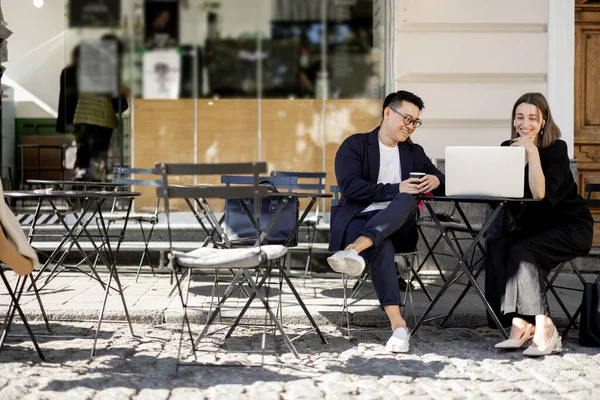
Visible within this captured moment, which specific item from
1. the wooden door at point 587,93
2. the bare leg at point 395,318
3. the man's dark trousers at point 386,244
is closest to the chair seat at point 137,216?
the man's dark trousers at point 386,244

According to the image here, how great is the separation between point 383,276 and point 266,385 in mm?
1198

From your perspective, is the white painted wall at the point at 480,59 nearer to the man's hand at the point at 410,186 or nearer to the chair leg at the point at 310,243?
the chair leg at the point at 310,243

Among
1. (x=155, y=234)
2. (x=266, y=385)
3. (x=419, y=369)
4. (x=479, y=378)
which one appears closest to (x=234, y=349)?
(x=266, y=385)

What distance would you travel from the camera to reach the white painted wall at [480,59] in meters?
8.27

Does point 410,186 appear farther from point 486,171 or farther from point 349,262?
point 349,262

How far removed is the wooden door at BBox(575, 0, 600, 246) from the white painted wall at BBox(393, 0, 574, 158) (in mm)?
258

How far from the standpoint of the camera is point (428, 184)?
5.11 metres

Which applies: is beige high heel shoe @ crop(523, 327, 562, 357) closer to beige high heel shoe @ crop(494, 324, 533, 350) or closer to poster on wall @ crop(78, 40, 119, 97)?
beige high heel shoe @ crop(494, 324, 533, 350)

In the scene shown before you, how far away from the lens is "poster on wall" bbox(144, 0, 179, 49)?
30.7ft

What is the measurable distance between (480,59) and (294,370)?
511cm

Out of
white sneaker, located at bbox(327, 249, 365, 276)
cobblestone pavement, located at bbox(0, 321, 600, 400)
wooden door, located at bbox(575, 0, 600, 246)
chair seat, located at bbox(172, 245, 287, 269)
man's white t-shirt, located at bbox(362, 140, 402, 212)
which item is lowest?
cobblestone pavement, located at bbox(0, 321, 600, 400)

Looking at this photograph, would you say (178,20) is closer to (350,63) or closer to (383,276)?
(350,63)

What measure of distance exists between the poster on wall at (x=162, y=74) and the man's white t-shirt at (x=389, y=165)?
4.30 metres

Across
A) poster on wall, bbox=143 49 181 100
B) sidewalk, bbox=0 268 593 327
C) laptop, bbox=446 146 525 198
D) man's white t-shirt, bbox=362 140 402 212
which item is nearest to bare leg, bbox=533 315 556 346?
laptop, bbox=446 146 525 198
